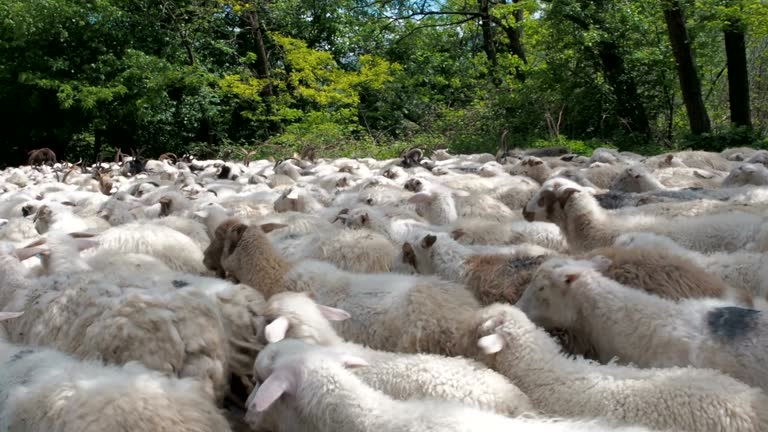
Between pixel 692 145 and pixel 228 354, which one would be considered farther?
pixel 692 145

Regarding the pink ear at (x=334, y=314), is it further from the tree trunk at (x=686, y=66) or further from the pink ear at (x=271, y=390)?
the tree trunk at (x=686, y=66)

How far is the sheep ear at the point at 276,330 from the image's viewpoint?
3305 millimetres

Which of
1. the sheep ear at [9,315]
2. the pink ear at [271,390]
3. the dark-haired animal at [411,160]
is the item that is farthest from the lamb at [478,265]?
the dark-haired animal at [411,160]

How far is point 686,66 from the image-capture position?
14359 millimetres

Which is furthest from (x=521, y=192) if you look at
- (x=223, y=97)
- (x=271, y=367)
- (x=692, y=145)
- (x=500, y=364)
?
(x=223, y=97)

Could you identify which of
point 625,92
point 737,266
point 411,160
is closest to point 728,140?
point 625,92

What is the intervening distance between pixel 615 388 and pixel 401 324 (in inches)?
50.3

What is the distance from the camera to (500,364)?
10.4ft

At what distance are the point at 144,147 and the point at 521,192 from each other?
2279 cm

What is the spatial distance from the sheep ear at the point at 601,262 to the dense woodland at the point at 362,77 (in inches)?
427

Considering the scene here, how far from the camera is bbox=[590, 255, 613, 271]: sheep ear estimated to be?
12.5 feet

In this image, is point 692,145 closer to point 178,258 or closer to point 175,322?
point 178,258

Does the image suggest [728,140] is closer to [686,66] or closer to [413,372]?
[686,66]

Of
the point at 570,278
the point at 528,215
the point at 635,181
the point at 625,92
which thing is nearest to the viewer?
the point at 570,278
